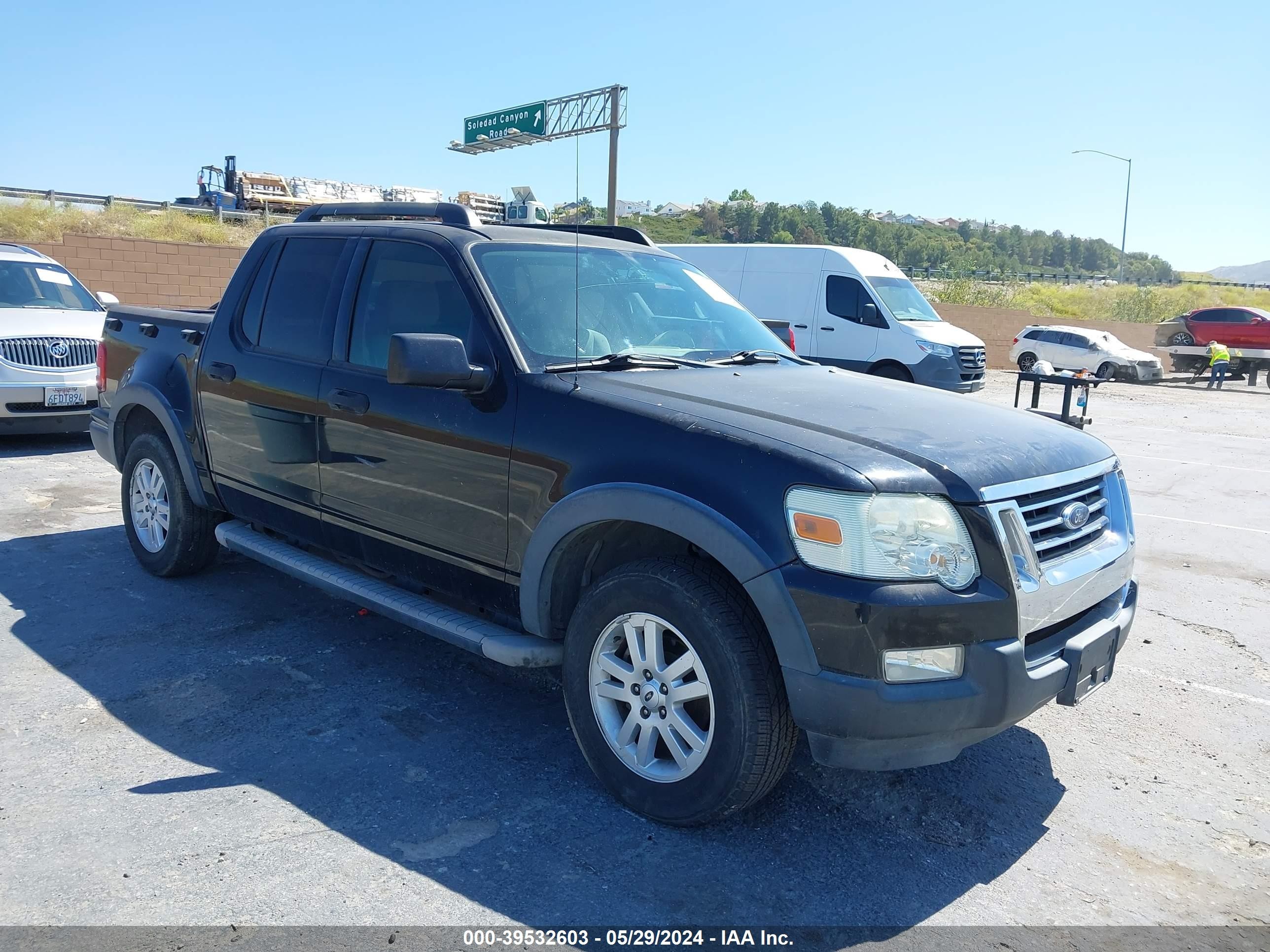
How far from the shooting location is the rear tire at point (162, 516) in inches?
217

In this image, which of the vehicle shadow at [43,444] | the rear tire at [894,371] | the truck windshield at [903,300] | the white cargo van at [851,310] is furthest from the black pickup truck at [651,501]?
the truck windshield at [903,300]

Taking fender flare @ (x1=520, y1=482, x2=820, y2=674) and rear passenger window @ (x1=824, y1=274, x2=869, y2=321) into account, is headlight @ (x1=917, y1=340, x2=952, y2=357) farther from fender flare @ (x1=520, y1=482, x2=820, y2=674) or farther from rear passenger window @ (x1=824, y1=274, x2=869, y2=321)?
fender flare @ (x1=520, y1=482, x2=820, y2=674)

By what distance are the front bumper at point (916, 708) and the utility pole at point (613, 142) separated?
1441 centimetres

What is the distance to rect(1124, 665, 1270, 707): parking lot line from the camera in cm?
468

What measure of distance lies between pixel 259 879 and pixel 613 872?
1035 mm

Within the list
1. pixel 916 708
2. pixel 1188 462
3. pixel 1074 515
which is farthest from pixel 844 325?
pixel 916 708

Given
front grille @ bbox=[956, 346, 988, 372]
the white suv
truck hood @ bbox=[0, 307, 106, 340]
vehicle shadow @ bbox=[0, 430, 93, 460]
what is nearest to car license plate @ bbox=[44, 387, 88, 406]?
the white suv

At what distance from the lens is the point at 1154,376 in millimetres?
26453

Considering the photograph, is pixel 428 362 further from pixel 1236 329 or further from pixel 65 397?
pixel 1236 329

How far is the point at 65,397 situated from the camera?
9.34 meters

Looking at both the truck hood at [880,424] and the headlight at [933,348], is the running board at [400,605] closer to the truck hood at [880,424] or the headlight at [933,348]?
the truck hood at [880,424]

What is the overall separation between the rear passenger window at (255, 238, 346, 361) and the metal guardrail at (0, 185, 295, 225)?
65.7ft

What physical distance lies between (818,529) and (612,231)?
2.74 m

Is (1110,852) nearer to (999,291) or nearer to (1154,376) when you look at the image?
(1154,376)
